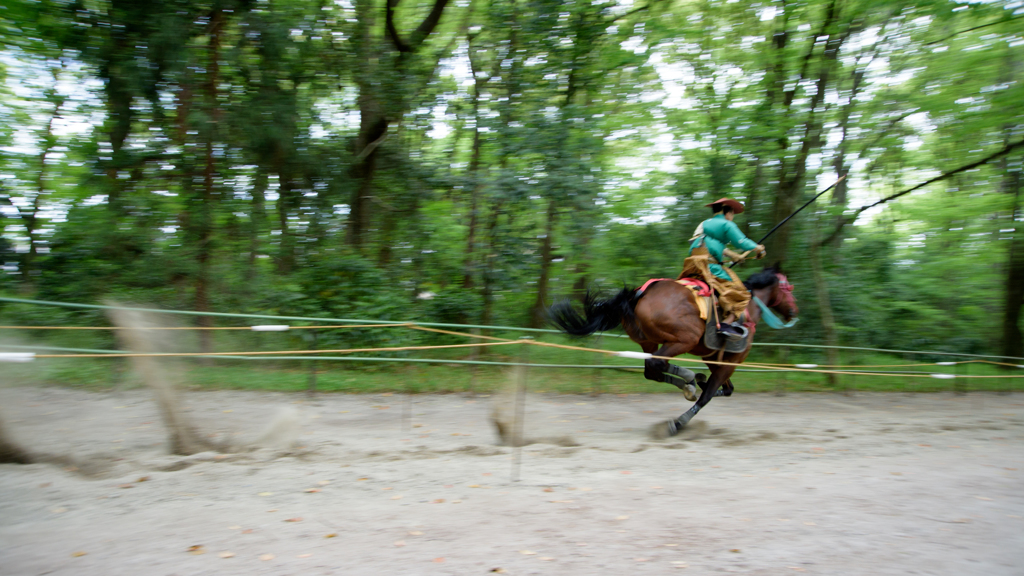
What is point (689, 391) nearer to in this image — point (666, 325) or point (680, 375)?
point (680, 375)

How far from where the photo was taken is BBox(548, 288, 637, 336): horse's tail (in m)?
7.43

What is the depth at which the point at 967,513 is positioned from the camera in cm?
472

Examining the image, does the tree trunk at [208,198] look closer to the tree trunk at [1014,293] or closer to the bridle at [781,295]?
the bridle at [781,295]

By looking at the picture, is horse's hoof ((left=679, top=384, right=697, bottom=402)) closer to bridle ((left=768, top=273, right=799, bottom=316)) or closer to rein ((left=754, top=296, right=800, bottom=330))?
rein ((left=754, top=296, right=800, bottom=330))

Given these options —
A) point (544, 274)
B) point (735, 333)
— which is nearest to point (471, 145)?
point (544, 274)

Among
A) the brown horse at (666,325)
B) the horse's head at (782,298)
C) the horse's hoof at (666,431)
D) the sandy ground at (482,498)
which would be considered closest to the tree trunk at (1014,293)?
the sandy ground at (482,498)

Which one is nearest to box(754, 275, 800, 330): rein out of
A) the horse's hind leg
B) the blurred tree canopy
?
the horse's hind leg

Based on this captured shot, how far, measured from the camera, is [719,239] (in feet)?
24.6

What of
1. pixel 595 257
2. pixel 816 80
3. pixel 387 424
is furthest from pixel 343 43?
pixel 816 80

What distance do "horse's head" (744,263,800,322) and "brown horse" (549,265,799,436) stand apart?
0.07ft

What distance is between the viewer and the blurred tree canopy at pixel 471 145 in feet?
32.4

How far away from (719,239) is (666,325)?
1321 mm

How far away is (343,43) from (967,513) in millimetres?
11058

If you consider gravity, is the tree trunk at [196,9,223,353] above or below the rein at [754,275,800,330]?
above
